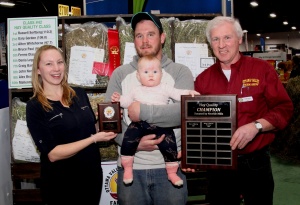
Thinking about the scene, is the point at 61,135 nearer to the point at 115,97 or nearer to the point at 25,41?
the point at 115,97

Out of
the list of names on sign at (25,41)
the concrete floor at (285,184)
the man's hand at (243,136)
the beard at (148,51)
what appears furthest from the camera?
the concrete floor at (285,184)

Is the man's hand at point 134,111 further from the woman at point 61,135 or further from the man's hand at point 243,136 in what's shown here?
the man's hand at point 243,136

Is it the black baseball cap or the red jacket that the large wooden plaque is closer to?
the red jacket

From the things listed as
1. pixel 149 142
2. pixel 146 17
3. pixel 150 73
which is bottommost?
pixel 149 142

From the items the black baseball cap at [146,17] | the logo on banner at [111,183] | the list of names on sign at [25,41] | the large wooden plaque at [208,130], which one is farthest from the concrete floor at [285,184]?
the list of names on sign at [25,41]

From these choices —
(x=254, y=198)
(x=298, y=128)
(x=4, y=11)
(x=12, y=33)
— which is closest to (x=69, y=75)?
(x=12, y=33)

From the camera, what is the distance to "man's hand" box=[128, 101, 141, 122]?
1.88 metres

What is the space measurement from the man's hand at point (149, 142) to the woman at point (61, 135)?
0.58 feet

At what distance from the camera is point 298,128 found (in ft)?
19.0

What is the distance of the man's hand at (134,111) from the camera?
1.88 metres

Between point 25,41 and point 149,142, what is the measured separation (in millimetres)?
1813

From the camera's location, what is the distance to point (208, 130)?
6.35ft

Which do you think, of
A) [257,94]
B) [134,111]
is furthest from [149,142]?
[257,94]

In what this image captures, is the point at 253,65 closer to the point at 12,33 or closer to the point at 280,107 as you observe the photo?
the point at 280,107
